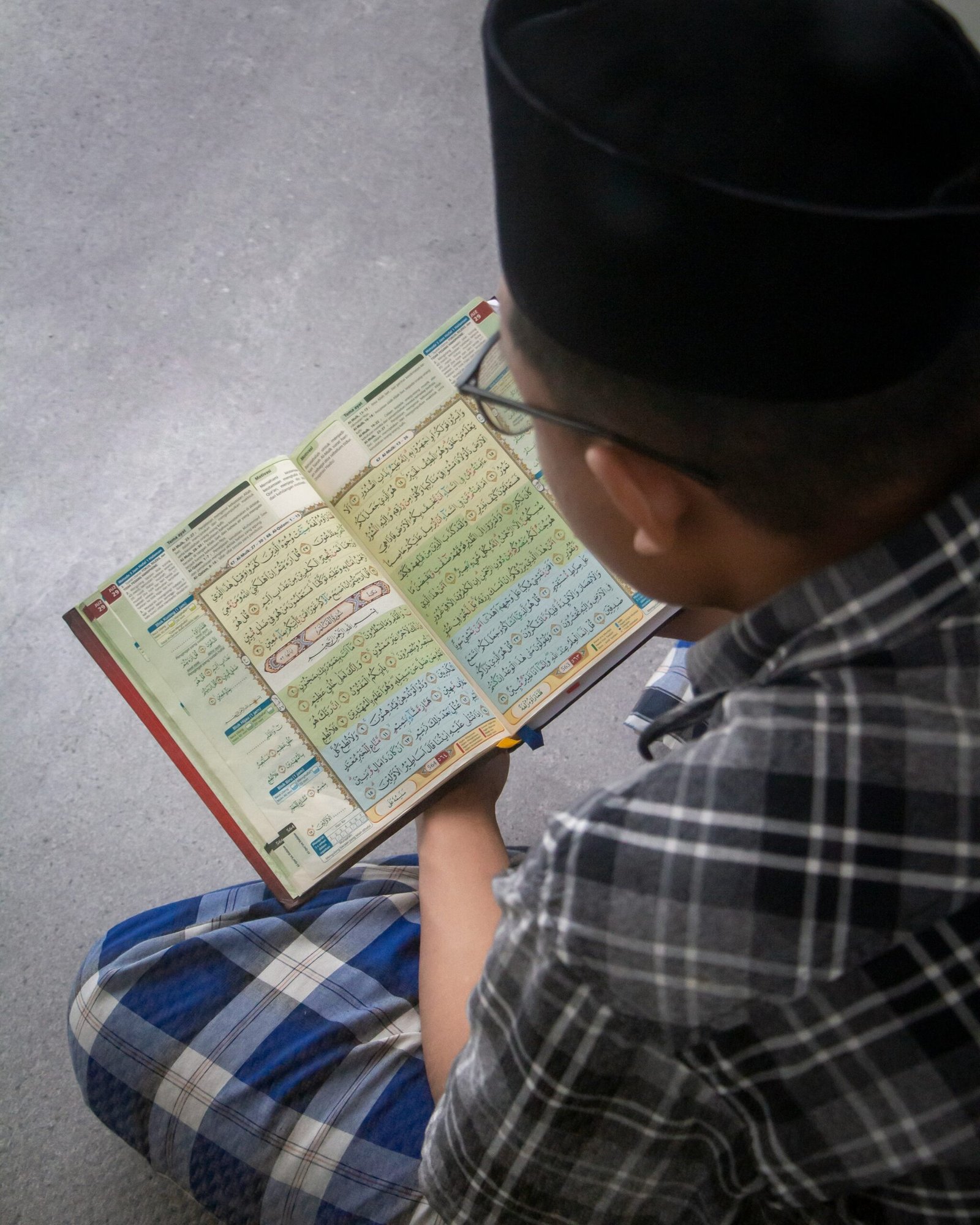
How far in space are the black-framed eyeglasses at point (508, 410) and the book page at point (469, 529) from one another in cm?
12

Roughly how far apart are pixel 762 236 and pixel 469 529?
1.44ft

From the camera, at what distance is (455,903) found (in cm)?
78

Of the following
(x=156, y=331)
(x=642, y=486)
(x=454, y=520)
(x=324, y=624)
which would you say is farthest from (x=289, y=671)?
(x=156, y=331)

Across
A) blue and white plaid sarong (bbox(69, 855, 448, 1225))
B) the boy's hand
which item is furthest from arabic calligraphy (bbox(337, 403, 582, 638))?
blue and white plaid sarong (bbox(69, 855, 448, 1225))

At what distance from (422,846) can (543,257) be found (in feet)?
1.65

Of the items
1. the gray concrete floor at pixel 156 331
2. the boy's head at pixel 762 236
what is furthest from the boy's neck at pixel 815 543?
the gray concrete floor at pixel 156 331

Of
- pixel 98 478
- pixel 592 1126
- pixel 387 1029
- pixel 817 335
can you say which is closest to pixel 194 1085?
pixel 387 1029

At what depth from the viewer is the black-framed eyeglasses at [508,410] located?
483 mm

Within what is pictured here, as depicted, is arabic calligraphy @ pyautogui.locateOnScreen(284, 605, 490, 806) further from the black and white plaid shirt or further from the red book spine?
the black and white plaid shirt

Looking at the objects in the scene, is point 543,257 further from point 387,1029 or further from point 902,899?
point 387,1029

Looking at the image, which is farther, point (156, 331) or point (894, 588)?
point (156, 331)

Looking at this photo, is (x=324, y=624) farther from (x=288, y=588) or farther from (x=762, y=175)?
(x=762, y=175)

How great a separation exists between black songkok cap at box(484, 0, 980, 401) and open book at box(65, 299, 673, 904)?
360 mm

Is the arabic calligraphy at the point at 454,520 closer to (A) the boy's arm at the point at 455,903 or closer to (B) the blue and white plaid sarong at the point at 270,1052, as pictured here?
(A) the boy's arm at the point at 455,903
